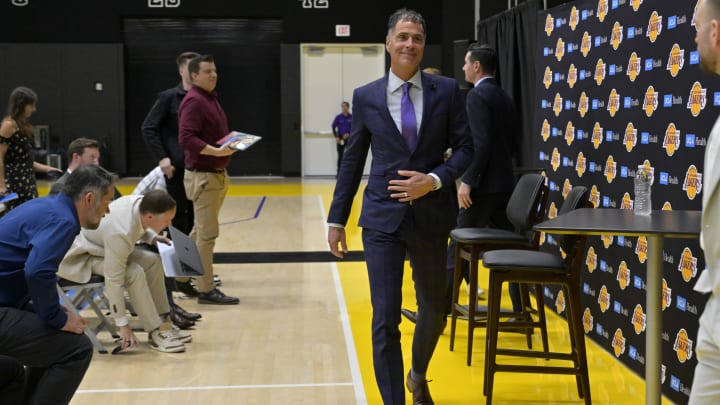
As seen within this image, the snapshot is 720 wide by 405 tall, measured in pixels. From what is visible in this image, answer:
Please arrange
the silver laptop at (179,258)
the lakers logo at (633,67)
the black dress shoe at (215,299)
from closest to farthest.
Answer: the lakers logo at (633,67), the silver laptop at (179,258), the black dress shoe at (215,299)

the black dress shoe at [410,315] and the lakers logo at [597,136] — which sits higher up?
the lakers logo at [597,136]

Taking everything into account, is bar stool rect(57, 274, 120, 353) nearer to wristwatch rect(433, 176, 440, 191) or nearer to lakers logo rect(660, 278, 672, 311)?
wristwatch rect(433, 176, 440, 191)

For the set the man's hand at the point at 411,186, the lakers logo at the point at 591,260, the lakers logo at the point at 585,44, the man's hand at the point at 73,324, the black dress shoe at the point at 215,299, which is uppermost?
the lakers logo at the point at 585,44

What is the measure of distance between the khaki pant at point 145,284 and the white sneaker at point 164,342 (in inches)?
2.8

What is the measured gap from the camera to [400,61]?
3711mm

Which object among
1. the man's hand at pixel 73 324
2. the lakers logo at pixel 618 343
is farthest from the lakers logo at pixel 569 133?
the man's hand at pixel 73 324

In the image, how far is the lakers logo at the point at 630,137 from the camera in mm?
4770

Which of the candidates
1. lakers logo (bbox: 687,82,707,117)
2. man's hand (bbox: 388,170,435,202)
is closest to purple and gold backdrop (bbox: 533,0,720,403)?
lakers logo (bbox: 687,82,707,117)

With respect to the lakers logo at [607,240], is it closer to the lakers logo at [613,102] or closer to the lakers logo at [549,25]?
the lakers logo at [613,102]

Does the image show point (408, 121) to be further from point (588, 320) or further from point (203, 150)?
point (203, 150)

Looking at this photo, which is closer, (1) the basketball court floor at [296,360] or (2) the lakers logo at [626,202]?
(1) the basketball court floor at [296,360]

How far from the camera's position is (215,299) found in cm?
658

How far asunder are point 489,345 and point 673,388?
88 cm

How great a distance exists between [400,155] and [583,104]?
2.22 meters
